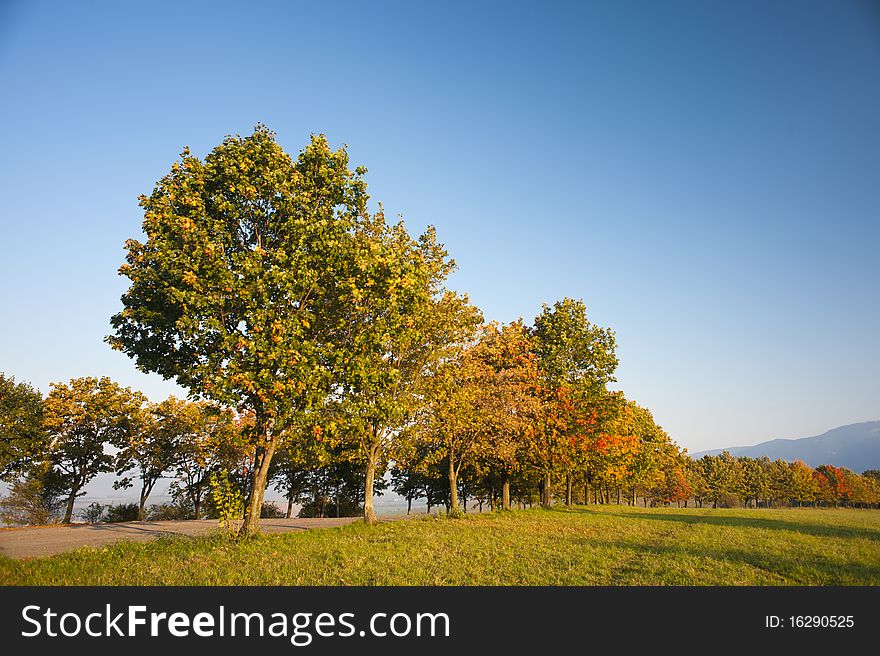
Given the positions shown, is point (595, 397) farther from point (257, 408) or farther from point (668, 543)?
point (257, 408)

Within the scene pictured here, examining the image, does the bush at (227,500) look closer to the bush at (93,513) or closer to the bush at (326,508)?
the bush at (93,513)

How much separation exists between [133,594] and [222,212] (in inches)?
525

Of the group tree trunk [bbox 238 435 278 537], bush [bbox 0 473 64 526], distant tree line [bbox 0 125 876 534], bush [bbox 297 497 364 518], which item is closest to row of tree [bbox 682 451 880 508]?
distant tree line [bbox 0 125 876 534]

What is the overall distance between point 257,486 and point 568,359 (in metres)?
28.2

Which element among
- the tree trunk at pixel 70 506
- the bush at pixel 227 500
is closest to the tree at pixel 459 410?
the bush at pixel 227 500

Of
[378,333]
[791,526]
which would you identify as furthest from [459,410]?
[791,526]

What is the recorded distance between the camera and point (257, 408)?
1756 cm

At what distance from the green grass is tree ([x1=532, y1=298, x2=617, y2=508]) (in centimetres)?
1773

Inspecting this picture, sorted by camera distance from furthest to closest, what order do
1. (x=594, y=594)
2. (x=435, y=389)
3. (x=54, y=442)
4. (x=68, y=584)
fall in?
1. (x=54, y=442)
2. (x=435, y=389)
3. (x=68, y=584)
4. (x=594, y=594)

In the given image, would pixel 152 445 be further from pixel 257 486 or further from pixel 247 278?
pixel 247 278

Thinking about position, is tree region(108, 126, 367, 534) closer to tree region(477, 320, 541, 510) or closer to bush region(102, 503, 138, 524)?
tree region(477, 320, 541, 510)

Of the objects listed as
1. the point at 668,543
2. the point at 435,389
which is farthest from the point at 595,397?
the point at 668,543

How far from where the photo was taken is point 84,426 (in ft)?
140

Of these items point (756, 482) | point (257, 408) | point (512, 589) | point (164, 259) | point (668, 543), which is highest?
point (164, 259)
